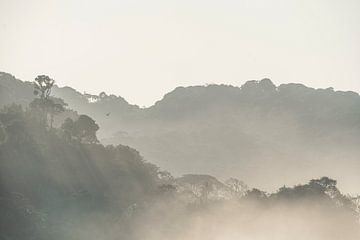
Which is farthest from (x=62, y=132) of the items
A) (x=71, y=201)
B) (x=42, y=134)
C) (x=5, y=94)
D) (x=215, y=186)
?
(x=5, y=94)

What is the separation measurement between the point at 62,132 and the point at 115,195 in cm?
1282

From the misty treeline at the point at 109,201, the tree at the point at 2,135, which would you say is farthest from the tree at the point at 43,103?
the tree at the point at 2,135

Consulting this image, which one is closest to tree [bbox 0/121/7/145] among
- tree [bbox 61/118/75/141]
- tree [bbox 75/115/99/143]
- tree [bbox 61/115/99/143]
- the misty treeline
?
the misty treeline

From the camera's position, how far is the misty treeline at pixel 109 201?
65.2m

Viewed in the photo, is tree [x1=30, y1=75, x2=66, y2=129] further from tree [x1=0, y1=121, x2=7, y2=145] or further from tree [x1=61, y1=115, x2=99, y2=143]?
tree [x1=0, y1=121, x2=7, y2=145]

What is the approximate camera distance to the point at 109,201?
76375 mm

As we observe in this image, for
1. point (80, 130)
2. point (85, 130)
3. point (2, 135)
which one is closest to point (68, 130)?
point (80, 130)

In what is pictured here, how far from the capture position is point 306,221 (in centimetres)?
8900

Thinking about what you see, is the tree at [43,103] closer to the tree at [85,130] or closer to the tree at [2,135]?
the tree at [85,130]

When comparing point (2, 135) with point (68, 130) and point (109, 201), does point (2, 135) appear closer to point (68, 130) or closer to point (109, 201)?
point (109, 201)

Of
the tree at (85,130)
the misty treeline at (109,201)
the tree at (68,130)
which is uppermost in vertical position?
the tree at (85,130)

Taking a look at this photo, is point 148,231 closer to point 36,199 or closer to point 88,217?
point 88,217

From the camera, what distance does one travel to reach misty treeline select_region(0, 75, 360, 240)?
65.2 metres

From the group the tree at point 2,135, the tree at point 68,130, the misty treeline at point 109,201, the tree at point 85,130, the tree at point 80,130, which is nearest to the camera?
the misty treeline at point 109,201
